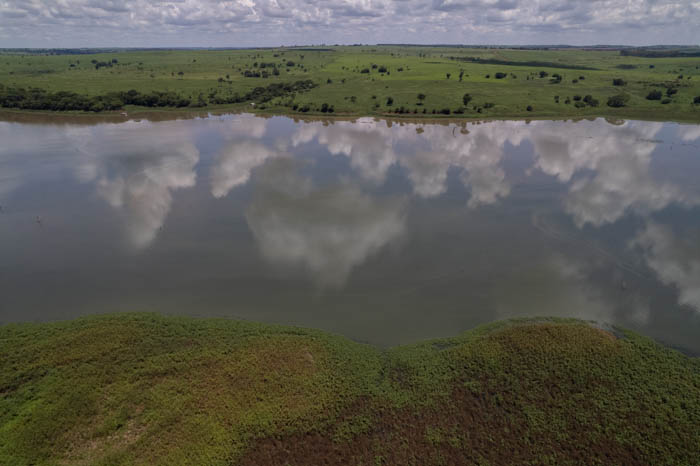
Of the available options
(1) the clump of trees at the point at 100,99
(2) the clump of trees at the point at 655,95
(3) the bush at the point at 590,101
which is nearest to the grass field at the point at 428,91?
(3) the bush at the point at 590,101

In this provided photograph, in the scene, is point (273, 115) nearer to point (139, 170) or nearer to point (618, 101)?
point (139, 170)

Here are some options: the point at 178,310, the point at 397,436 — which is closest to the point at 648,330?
the point at 397,436

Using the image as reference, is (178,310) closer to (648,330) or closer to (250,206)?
(250,206)

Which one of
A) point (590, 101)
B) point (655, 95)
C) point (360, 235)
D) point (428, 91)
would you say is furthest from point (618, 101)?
point (360, 235)

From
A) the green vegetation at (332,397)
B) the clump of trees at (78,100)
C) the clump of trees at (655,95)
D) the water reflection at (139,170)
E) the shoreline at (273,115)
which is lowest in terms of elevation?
the green vegetation at (332,397)

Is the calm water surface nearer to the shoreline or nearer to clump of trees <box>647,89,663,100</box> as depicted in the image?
the shoreline

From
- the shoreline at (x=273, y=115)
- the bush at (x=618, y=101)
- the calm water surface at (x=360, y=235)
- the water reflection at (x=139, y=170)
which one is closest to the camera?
the calm water surface at (x=360, y=235)

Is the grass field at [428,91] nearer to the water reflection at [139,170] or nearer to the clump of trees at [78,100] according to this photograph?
the clump of trees at [78,100]
